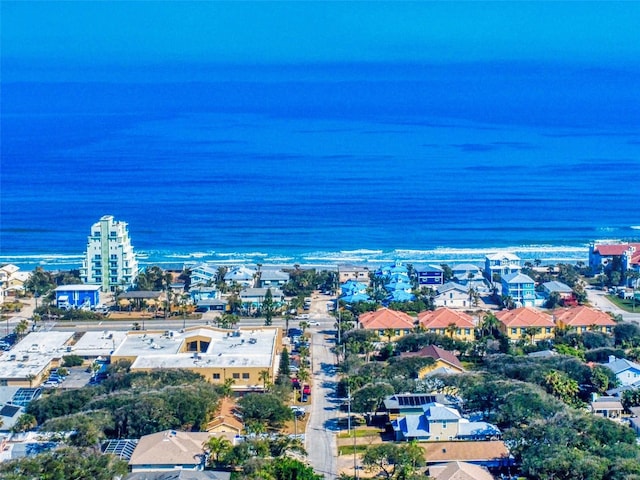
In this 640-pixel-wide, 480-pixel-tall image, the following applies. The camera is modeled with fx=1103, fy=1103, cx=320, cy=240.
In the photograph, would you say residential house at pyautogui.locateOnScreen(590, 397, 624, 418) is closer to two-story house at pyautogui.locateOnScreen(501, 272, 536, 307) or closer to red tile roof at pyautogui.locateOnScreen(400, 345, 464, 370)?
red tile roof at pyautogui.locateOnScreen(400, 345, 464, 370)

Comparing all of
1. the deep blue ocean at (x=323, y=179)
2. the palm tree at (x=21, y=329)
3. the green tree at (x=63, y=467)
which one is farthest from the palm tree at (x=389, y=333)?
the green tree at (x=63, y=467)

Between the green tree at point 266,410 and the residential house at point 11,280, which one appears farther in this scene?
the residential house at point 11,280

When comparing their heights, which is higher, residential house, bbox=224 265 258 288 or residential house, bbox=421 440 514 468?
residential house, bbox=224 265 258 288

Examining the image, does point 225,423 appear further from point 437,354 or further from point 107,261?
point 107,261

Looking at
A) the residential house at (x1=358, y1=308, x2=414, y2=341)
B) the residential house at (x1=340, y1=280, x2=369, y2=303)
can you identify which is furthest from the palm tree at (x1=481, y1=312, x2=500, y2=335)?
the residential house at (x1=340, y1=280, x2=369, y2=303)

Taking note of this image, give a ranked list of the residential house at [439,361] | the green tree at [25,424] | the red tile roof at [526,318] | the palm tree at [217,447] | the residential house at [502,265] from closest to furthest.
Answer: the palm tree at [217,447], the green tree at [25,424], the residential house at [439,361], the red tile roof at [526,318], the residential house at [502,265]

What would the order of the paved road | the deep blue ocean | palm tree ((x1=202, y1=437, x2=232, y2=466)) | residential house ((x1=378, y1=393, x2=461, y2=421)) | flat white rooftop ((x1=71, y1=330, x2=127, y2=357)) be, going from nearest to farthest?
palm tree ((x1=202, y1=437, x2=232, y2=466)) → the paved road → residential house ((x1=378, y1=393, x2=461, y2=421)) → flat white rooftop ((x1=71, y1=330, x2=127, y2=357)) → the deep blue ocean

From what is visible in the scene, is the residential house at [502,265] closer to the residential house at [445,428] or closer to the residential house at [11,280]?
the residential house at [11,280]
